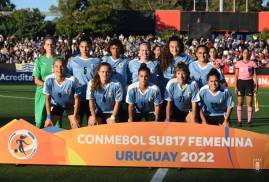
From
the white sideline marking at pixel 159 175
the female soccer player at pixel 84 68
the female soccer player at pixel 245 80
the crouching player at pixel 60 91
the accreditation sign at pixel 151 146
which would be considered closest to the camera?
the white sideline marking at pixel 159 175

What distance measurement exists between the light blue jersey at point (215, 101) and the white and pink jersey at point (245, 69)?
5470 mm

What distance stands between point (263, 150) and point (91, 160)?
229 cm

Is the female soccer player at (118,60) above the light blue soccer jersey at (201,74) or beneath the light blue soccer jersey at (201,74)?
above

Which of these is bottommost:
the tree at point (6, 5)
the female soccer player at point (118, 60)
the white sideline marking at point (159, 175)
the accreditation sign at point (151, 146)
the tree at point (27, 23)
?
the white sideline marking at point (159, 175)

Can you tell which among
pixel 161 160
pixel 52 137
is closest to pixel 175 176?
pixel 161 160

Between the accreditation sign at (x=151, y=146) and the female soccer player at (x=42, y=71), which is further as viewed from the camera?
the female soccer player at (x=42, y=71)

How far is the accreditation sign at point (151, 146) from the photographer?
29.2ft

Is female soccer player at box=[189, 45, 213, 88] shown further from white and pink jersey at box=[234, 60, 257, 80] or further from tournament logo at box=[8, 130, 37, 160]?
white and pink jersey at box=[234, 60, 257, 80]

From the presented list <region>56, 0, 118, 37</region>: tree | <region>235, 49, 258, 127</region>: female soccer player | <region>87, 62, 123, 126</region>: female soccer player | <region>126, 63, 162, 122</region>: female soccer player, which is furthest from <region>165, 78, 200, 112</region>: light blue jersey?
<region>56, 0, 118, 37</region>: tree

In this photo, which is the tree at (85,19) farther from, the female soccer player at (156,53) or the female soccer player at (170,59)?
the female soccer player at (170,59)

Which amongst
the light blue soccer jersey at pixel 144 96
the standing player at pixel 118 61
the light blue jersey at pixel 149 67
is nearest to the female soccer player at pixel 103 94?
the light blue soccer jersey at pixel 144 96

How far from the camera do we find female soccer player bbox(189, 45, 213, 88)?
1127 cm

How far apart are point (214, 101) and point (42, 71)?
2925mm

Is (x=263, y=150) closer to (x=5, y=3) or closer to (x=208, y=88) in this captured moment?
(x=208, y=88)
